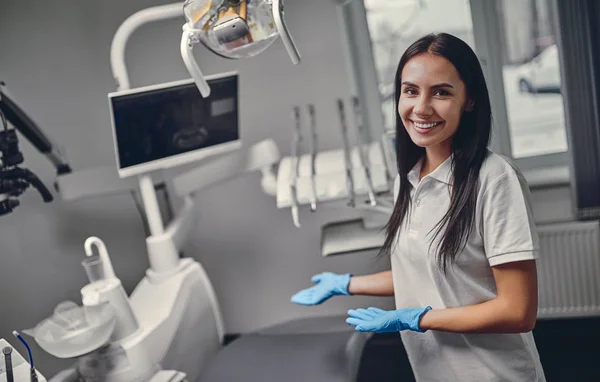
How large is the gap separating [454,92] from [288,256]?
1.60 metres

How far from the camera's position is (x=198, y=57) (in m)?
2.35

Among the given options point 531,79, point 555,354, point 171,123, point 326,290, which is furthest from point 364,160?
point 555,354

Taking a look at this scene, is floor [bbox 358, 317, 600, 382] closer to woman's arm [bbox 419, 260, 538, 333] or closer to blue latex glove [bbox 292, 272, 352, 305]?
blue latex glove [bbox 292, 272, 352, 305]

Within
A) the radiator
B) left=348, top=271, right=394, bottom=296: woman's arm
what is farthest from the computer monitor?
the radiator

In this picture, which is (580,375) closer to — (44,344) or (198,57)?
(44,344)

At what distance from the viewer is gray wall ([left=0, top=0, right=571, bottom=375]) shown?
2.19 m

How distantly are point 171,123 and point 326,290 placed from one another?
0.80m

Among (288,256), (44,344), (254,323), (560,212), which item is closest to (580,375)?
(560,212)

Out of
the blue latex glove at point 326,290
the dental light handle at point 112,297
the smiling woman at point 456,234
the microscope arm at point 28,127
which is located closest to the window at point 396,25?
the blue latex glove at point 326,290

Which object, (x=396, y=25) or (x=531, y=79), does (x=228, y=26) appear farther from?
(x=531, y=79)

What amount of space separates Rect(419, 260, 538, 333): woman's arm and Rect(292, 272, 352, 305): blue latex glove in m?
0.42

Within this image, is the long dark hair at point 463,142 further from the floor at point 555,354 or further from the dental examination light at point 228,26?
the floor at point 555,354

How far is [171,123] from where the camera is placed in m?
1.76

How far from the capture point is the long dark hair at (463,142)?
1.04m
